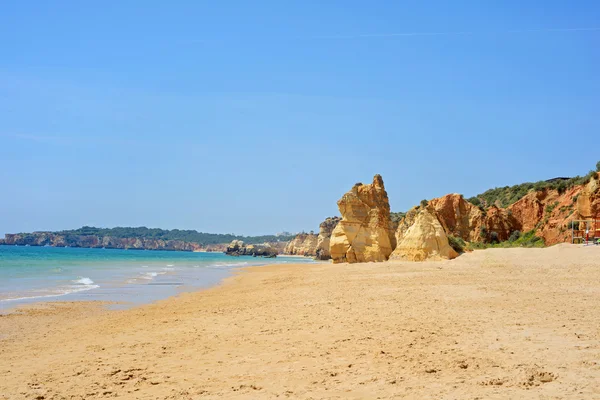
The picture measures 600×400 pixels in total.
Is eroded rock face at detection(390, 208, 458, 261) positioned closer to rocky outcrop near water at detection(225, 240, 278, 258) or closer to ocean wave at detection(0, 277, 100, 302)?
ocean wave at detection(0, 277, 100, 302)

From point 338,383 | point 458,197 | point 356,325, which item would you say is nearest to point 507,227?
point 458,197

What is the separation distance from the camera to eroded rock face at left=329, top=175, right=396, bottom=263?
117ft

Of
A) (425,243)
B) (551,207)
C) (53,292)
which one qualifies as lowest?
(53,292)

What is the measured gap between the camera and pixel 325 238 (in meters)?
99.8

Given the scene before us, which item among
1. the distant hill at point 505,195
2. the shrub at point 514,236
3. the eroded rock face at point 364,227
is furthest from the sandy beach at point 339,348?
the distant hill at point 505,195

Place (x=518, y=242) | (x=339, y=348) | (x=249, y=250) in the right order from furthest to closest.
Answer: (x=249, y=250)
(x=518, y=242)
(x=339, y=348)

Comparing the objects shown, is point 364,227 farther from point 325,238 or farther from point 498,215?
point 325,238

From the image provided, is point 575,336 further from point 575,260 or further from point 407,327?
point 575,260

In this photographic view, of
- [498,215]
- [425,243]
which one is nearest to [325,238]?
[498,215]

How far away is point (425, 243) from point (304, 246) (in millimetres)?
117016

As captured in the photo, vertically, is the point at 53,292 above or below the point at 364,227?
below

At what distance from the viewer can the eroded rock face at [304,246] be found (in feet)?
450

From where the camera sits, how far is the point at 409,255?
28641mm

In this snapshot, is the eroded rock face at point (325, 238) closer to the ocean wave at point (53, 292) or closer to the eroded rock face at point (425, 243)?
the eroded rock face at point (425, 243)
